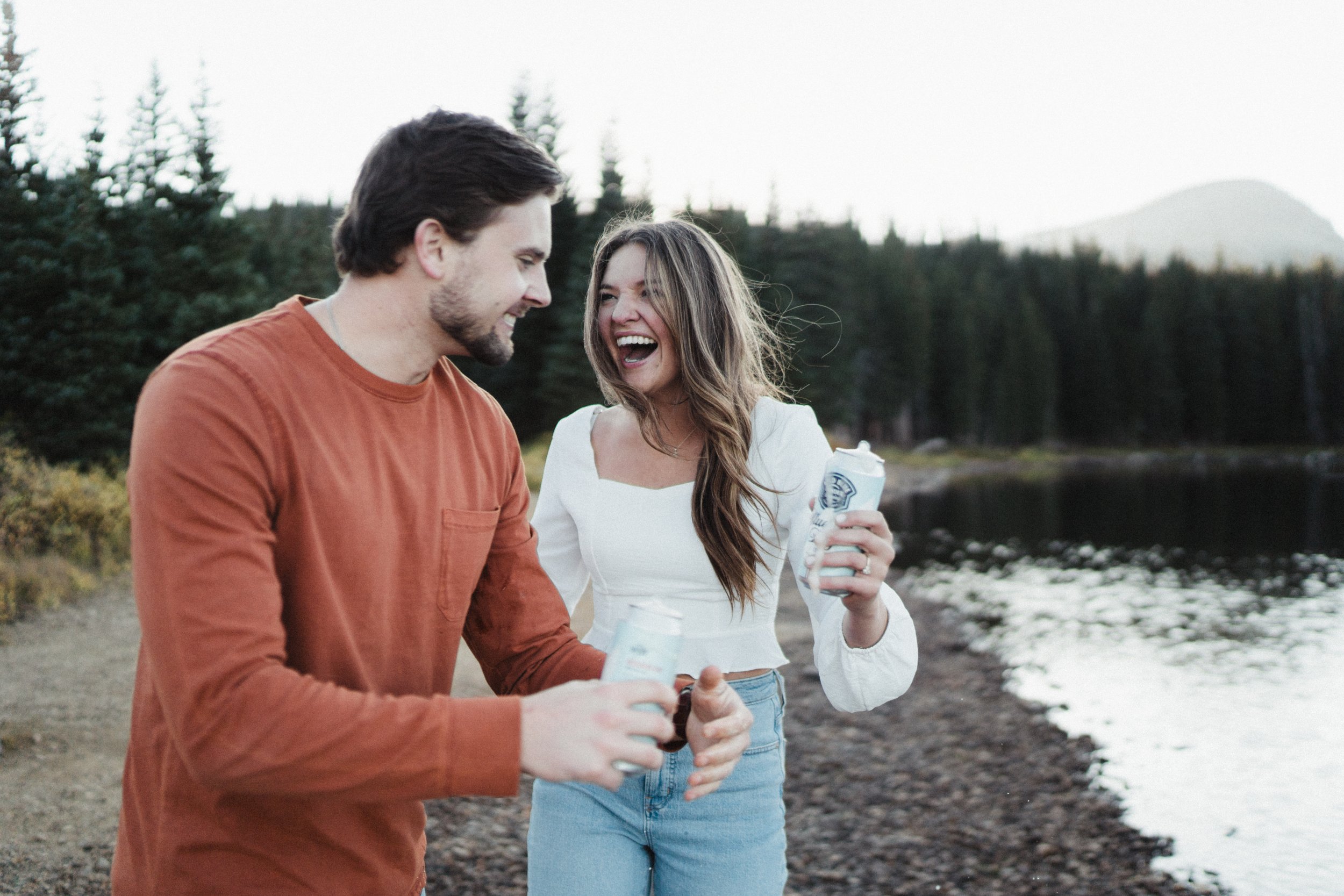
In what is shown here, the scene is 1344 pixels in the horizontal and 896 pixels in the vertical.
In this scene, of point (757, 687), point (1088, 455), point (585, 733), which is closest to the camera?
point (585, 733)

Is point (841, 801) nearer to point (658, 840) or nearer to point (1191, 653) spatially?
point (658, 840)

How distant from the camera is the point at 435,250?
Answer: 1854 millimetres

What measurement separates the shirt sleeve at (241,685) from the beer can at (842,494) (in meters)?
1.03

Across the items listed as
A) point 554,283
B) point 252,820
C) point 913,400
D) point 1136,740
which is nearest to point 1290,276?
point 913,400

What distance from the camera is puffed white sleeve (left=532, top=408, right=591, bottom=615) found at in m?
2.97

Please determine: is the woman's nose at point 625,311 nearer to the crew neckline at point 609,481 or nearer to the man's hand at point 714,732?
the crew neckline at point 609,481

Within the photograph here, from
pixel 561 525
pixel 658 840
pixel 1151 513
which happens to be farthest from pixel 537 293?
pixel 1151 513

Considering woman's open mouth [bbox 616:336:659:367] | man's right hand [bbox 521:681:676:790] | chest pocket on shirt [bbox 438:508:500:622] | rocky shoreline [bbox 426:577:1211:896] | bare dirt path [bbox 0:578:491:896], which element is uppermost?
woman's open mouth [bbox 616:336:659:367]

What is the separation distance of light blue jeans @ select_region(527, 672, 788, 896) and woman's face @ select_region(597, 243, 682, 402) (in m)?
1.12

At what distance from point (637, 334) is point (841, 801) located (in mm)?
A: 5681

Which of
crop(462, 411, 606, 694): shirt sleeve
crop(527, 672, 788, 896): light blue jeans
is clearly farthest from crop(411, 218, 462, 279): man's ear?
crop(527, 672, 788, 896): light blue jeans

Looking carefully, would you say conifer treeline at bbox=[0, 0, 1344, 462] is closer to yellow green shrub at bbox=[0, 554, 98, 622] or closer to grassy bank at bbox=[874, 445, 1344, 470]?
grassy bank at bbox=[874, 445, 1344, 470]

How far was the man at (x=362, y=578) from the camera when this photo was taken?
140 cm

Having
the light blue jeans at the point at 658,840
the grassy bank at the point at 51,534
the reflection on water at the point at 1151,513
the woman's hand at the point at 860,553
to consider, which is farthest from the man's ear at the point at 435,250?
the reflection on water at the point at 1151,513
